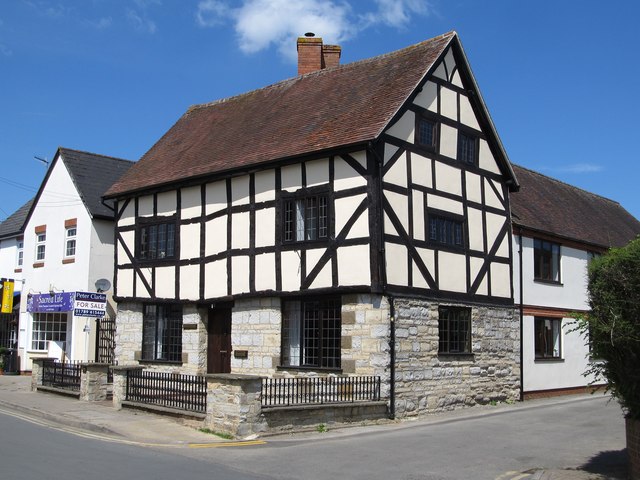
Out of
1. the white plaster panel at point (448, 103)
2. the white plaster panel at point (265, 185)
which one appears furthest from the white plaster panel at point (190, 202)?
the white plaster panel at point (448, 103)

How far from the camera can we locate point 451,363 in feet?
62.3

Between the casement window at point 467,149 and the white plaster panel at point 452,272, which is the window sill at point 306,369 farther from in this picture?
the casement window at point 467,149

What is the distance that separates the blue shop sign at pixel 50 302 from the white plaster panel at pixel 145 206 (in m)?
4.20

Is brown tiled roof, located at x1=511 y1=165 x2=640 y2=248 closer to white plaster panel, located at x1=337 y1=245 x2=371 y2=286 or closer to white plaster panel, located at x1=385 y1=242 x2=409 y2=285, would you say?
white plaster panel, located at x1=385 y1=242 x2=409 y2=285

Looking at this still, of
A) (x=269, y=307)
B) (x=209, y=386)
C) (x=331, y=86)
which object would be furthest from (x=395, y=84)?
(x=209, y=386)

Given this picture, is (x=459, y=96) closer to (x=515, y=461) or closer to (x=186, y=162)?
(x=186, y=162)

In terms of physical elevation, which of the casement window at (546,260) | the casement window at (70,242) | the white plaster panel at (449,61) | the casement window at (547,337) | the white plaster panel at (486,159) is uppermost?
the white plaster panel at (449,61)

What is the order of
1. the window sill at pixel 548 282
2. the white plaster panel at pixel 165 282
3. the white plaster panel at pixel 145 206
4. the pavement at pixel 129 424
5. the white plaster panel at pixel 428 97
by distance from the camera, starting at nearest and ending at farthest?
1. the pavement at pixel 129 424
2. the white plaster panel at pixel 428 97
3. the white plaster panel at pixel 165 282
4. the white plaster panel at pixel 145 206
5. the window sill at pixel 548 282

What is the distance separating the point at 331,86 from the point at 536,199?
10184 millimetres

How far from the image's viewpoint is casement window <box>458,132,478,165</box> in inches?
807

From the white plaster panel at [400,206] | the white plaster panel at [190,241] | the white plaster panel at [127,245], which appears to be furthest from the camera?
the white plaster panel at [127,245]

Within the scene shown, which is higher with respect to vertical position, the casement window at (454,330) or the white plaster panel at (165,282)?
the white plaster panel at (165,282)

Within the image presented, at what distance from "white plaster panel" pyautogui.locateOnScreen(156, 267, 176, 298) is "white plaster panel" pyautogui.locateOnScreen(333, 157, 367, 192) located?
21.8 feet

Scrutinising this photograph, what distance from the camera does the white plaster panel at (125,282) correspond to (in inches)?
903
